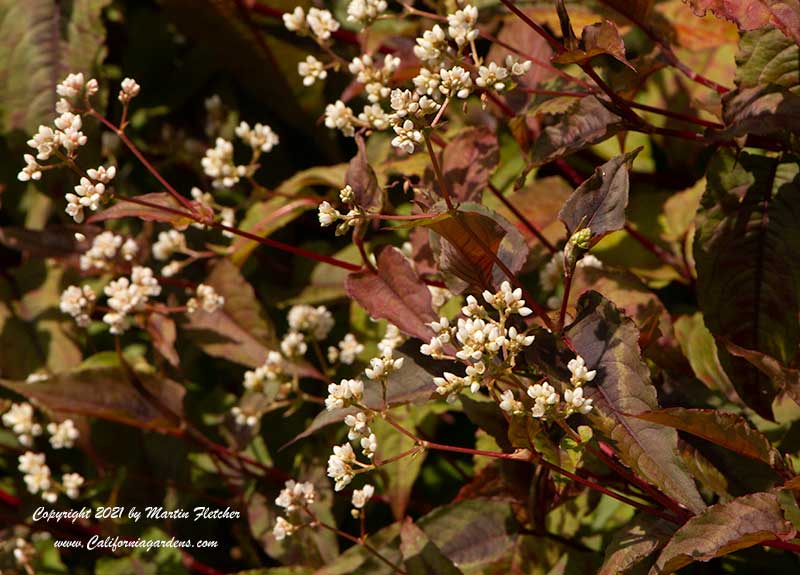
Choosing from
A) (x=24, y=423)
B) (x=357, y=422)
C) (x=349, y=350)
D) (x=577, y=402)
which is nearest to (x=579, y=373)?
(x=577, y=402)

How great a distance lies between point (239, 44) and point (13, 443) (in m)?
1.22

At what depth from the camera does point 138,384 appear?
2154mm

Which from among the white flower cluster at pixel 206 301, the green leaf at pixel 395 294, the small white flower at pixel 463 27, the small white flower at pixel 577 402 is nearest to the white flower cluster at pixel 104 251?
the white flower cluster at pixel 206 301

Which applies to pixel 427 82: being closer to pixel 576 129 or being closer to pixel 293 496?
pixel 576 129

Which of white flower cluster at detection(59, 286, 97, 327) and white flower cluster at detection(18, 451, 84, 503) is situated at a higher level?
white flower cluster at detection(59, 286, 97, 327)

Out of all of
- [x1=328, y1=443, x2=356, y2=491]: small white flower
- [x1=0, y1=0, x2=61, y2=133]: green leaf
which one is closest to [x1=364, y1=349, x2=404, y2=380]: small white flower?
[x1=328, y1=443, x2=356, y2=491]: small white flower

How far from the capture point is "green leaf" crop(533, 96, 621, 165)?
5.19ft

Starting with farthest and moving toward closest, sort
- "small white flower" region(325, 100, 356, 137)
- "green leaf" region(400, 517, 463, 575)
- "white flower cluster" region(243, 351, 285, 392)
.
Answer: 1. "white flower cluster" region(243, 351, 285, 392)
2. "small white flower" region(325, 100, 356, 137)
3. "green leaf" region(400, 517, 463, 575)

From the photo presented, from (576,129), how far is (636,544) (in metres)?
0.68

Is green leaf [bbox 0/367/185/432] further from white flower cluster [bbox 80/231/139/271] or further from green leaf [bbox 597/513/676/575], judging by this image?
green leaf [bbox 597/513/676/575]

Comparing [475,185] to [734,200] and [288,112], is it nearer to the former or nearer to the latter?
[734,200]

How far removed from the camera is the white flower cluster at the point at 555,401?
1.26 m

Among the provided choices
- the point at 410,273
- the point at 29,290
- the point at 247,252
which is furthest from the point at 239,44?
the point at 410,273

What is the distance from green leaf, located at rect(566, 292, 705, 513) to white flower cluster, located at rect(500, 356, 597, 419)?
5 cm
